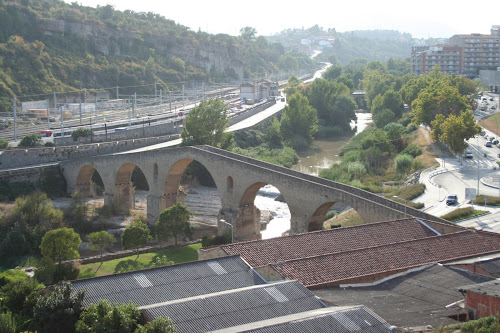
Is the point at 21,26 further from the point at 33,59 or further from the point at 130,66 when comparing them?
the point at 130,66

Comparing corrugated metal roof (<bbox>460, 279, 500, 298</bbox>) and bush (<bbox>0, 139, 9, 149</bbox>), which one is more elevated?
→ bush (<bbox>0, 139, 9, 149</bbox>)

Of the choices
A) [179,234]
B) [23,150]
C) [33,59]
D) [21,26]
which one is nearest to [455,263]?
[179,234]

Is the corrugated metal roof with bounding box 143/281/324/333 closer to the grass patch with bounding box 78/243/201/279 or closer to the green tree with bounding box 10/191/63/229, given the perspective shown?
the grass patch with bounding box 78/243/201/279

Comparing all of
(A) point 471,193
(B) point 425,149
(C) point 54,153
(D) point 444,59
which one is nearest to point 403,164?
(B) point 425,149

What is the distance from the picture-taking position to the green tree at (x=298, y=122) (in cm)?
5606

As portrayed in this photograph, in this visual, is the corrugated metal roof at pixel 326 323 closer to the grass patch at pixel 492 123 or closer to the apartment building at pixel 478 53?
the grass patch at pixel 492 123

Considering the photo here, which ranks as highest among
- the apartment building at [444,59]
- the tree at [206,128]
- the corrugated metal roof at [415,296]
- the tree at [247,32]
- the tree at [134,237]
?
the tree at [247,32]

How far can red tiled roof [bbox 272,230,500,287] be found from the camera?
1806cm

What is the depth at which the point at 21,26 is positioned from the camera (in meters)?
67.6

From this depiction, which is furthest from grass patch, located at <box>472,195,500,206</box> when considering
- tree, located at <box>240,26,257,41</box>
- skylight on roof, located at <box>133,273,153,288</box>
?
tree, located at <box>240,26,257,41</box>

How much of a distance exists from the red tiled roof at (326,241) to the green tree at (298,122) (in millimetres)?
33889

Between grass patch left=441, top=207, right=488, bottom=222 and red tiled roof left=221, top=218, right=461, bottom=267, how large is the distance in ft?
17.8

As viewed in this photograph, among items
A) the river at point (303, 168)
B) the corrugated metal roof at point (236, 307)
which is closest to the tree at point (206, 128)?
the river at point (303, 168)

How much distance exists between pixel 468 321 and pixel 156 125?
41601 millimetres
